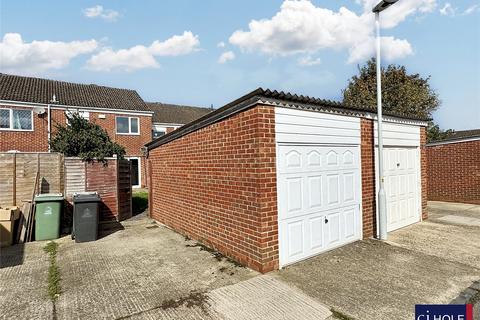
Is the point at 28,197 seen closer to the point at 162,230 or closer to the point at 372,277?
the point at 162,230

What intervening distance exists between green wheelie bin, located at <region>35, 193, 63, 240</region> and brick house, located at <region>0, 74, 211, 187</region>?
388 inches

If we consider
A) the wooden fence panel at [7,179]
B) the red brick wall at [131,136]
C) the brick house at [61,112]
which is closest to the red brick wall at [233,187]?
the wooden fence panel at [7,179]

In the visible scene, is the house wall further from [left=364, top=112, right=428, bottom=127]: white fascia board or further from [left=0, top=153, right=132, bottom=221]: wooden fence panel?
[left=364, top=112, right=428, bottom=127]: white fascia board

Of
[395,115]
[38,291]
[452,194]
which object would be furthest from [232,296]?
[452,194]

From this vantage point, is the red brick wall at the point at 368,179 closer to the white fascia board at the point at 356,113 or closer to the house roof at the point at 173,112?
the white fascia board at the point at 356,113

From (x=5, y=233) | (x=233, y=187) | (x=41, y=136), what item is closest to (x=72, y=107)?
(x=41, y=136)

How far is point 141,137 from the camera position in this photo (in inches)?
817

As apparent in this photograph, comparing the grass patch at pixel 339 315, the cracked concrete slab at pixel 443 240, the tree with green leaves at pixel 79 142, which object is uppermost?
the tree with green leaves at pixel 79 142

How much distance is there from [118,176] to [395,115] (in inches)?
340

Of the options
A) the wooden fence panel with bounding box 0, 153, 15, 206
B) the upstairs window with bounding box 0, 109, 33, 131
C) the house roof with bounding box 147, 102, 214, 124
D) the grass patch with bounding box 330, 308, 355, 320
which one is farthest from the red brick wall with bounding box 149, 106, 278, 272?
the house roof with bounding box 147, 102, 214, 124

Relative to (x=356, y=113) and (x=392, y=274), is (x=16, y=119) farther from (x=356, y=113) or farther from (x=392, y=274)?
(x=392, y=274)

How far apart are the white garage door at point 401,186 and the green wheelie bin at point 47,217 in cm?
855

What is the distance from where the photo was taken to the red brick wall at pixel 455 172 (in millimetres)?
11734

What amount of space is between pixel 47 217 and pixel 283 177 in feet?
20.8
